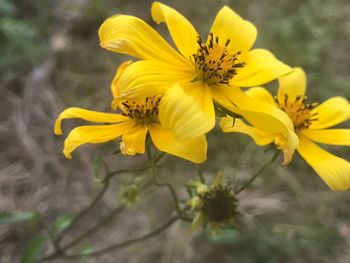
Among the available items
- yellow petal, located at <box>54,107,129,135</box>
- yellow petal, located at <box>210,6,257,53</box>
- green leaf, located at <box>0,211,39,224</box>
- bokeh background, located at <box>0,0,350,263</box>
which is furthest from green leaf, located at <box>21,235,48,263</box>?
yellow petal, located at <box>210,6,257,53</box>

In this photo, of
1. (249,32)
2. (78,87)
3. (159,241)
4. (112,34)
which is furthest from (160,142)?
(78,87)

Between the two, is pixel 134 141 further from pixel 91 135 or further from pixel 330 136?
pixel 330 136

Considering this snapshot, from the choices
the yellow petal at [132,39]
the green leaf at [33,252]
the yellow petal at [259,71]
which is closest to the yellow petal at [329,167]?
the yellow petal at [259,71]

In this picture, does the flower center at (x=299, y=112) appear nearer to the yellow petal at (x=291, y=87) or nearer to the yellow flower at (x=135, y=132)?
the yellow petal at (x=291, y=87)

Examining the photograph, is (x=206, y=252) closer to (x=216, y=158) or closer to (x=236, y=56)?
(x=216, y=158)

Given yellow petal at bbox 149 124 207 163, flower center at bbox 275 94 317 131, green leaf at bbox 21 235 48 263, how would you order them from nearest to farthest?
yellow petal at bbox 149 124 207 163
flower center at bbox 275 94 317 131
green leaf at bbox 21 235 48 263

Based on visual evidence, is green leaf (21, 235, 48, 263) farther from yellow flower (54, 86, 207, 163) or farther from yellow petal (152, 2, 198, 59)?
yellow petal (152, 2, 198, 59)
